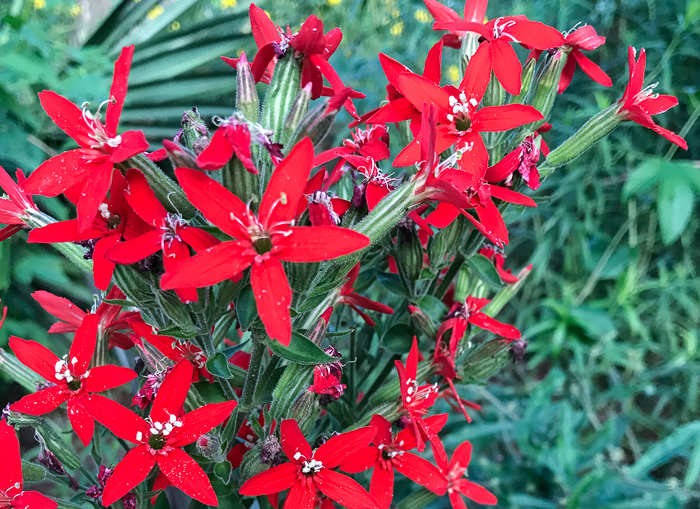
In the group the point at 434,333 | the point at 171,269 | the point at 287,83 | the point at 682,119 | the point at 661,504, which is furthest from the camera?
the point at 682,119

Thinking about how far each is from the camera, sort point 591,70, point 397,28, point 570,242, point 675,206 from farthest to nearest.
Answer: point 397,28, point 570,242, point 675,206, point 591,70

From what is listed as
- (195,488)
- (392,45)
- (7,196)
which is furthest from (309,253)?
(392,45)

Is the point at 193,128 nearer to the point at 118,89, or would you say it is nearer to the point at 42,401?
the point at 118,89

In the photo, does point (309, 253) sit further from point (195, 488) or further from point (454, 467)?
point (454, 467)

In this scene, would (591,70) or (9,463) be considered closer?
(9,463)

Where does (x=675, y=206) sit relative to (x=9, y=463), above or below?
below

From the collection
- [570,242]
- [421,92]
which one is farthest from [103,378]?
[570,242]
